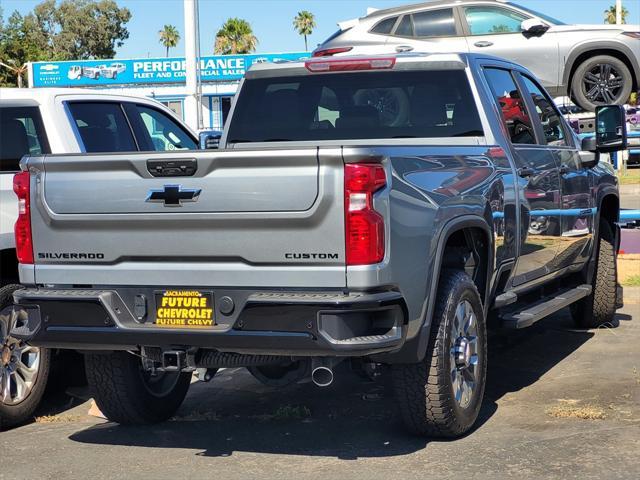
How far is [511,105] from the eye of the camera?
7109mm

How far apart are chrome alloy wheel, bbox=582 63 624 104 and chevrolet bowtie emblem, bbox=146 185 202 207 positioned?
30.4 ft

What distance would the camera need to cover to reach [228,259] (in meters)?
4.94

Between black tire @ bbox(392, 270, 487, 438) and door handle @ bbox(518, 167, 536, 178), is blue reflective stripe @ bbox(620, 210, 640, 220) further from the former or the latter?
black tire @ bbox(392, 270, 487, 438)

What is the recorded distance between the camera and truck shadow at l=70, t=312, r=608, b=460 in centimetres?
562

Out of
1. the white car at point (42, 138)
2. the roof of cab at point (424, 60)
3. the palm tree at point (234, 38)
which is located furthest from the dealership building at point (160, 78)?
the roof of cab at point (424, 60)

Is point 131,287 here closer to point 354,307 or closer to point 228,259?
point 228,259

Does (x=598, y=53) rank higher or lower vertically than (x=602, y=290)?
higher

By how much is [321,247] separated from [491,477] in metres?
1.33

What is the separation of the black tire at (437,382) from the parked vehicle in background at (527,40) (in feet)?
26.2

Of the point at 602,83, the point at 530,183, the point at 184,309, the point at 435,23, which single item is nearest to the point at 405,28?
the point at 435,23

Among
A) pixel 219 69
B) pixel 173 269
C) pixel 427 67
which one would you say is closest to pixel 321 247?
pixel 173 269

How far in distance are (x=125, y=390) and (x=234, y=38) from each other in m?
72.8

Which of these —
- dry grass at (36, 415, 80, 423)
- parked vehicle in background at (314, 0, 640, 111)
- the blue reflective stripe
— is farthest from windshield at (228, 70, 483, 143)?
the blue reflective stripe

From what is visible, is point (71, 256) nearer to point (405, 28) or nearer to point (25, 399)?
point (25, 399)
